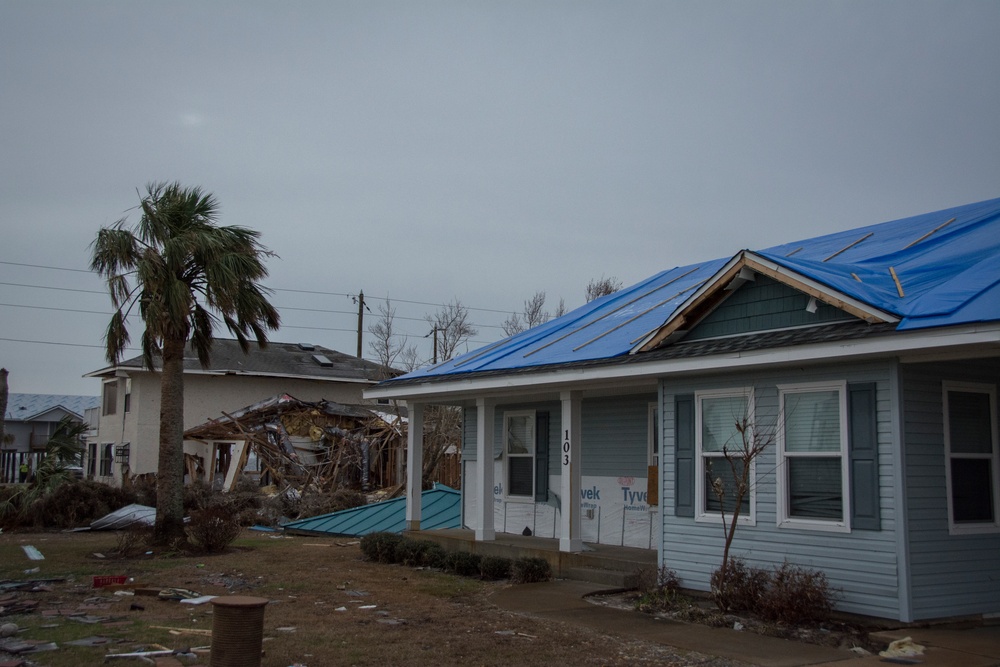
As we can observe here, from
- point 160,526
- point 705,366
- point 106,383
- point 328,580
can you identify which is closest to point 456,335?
point 106,383

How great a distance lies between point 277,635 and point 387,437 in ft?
64.5

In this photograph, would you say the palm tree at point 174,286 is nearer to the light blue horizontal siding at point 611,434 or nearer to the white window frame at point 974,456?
the light blue horizontal siding at point 611,434

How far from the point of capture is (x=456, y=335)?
155 feet

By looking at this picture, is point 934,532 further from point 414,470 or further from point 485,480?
point 414,470

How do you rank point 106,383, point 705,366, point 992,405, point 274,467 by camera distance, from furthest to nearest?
1. point 106,383
2. point 274,467
3. point 705,366
4. point 992,405

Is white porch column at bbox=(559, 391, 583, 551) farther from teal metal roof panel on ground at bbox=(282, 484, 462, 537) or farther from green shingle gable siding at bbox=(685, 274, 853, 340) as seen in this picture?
teal metal roof panel on ground at bbox=(282, 484, 462, 537)

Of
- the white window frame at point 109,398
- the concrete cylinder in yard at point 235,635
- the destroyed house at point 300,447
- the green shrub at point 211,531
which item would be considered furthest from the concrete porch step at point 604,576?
the white window frame at point 109,398

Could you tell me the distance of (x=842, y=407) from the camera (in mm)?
9633

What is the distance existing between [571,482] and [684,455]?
2.51 meters

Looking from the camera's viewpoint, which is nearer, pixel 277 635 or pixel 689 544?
pixel 277 635

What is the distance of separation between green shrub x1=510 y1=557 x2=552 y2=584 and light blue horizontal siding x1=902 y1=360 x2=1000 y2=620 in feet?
18.1

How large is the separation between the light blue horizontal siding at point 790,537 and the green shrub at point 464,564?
11.8ft

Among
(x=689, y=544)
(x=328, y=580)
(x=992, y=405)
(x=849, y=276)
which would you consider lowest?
(x=328, y=580)

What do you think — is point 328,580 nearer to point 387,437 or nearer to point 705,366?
point 705,366
